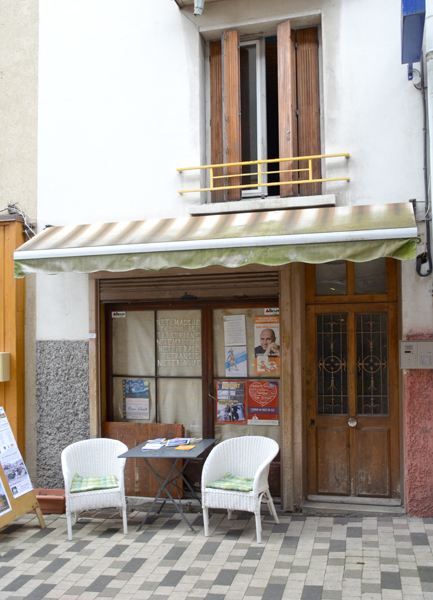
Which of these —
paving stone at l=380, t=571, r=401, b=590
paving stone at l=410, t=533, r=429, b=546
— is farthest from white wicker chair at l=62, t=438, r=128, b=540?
paving stone at l=410, t=533, r=429, b=546

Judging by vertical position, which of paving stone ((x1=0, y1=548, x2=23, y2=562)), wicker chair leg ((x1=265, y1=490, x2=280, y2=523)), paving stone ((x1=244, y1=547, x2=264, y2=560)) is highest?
wicker chair leg ((x1=265, y1=490, x2=280, y2=523))

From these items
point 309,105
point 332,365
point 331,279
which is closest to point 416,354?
point 332,365

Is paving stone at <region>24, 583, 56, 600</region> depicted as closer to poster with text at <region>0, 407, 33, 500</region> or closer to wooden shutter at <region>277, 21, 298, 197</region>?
poster with text at <region>0, 407, 33, 500</region>

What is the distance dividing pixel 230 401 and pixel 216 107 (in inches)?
143

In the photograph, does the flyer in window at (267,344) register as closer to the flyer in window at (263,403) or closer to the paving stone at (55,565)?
the flyer in window at (263,403)

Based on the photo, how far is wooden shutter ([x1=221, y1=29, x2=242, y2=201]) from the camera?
6.82 metres

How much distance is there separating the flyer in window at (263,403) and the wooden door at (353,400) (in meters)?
0.41

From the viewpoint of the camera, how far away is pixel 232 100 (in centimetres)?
684

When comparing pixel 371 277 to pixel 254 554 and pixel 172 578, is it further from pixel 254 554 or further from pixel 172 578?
pixel 172 578

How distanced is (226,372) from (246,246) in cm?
219

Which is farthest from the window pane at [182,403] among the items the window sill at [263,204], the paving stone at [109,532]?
the window sill at [263,204]

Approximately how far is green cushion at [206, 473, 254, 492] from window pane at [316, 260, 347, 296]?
232 centimetres

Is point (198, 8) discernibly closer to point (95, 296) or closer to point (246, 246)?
point (246, 246)

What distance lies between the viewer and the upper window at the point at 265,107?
21.8ft
